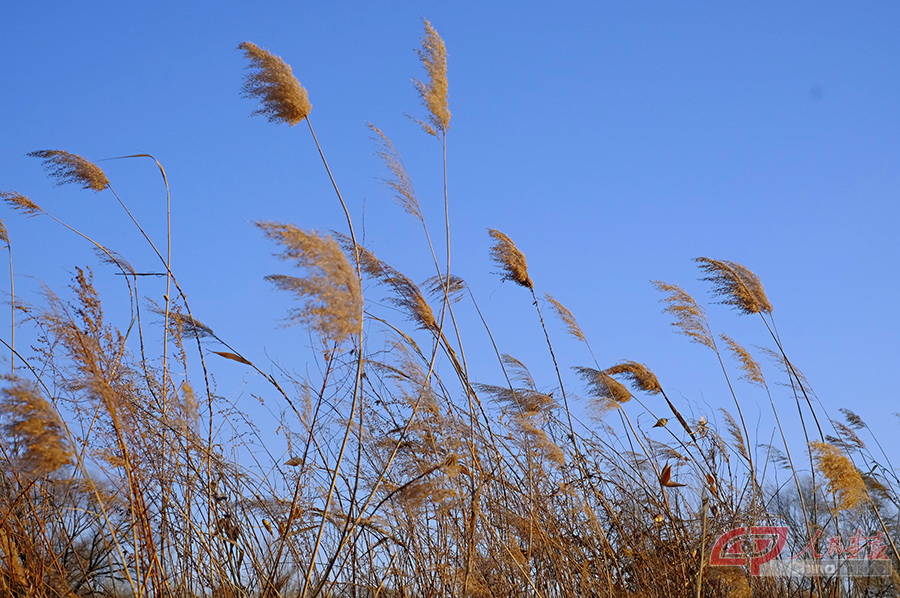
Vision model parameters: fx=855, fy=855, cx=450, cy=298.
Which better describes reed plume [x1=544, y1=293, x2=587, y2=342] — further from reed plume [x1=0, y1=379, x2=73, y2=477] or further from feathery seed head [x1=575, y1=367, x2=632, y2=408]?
reed plume [x1=0, y1=379, x2=73, y2=477]

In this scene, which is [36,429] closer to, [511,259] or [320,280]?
[320,280]

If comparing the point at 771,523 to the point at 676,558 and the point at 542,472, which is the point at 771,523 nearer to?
the point at 676,558

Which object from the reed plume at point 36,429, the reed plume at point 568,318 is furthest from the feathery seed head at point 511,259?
the reed plume at point 36,429

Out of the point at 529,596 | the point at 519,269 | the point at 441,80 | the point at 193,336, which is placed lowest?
the point at 529,596

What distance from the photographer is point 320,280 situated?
2273 mm

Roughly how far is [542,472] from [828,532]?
1353 millimetres

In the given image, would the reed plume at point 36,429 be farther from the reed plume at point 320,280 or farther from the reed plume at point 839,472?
the reed plume at point 839,472

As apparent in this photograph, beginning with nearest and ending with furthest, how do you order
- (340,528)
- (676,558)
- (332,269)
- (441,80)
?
(332,269) < (340,528) < (676,558) < (441,80)

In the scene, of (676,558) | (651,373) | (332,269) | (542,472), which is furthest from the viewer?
(651,373)

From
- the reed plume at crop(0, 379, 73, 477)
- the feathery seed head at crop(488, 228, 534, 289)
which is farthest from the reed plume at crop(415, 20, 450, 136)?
the reed plume at crop(0, 379, 73, 477)

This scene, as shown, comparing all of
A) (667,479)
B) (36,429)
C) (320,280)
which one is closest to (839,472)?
(667,479)

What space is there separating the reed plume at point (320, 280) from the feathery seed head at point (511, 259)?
2.35m

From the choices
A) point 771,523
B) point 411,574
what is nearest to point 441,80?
point 411,574

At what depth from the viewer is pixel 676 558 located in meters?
3.55
